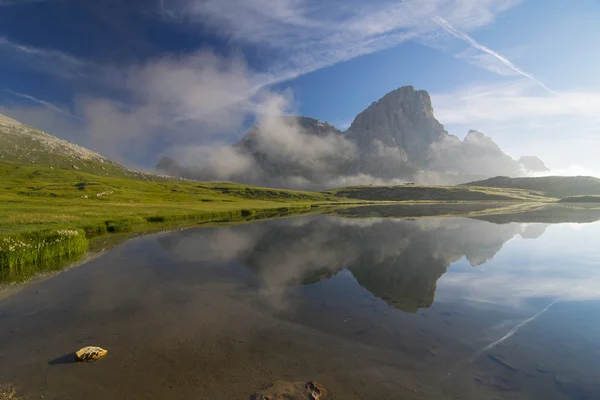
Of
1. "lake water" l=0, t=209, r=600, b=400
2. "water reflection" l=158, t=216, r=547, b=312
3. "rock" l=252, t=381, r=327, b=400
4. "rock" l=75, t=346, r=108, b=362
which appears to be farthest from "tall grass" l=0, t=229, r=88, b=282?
"rock" l=252, t=381, r=327, b=400

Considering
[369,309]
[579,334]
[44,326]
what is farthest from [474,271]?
[44,326]

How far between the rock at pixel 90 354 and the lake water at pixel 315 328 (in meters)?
0.44

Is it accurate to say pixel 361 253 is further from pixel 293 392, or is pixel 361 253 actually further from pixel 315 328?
pixel 293 392

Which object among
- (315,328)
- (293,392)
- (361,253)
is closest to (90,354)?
(293,392)

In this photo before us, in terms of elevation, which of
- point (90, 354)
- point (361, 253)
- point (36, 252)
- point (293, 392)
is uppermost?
point (36, 252)

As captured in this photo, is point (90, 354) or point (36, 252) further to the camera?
point (36, 252)

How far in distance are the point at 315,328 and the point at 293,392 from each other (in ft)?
→ 19.5

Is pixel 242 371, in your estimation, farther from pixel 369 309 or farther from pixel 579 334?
pixel 579 334

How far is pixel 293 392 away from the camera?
11.0 metres

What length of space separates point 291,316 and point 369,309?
524 cm

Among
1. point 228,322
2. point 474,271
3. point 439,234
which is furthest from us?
point 439,234

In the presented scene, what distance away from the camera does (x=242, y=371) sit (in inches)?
495

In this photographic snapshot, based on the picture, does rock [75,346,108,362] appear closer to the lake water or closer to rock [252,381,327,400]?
the lake water

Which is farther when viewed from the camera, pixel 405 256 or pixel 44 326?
pixel 405 256
